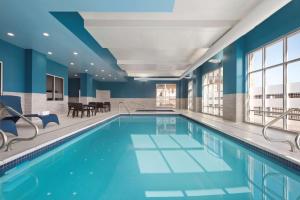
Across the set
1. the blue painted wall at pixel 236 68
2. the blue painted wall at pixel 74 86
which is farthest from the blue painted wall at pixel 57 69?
the blue painted wall at pixel 236 68

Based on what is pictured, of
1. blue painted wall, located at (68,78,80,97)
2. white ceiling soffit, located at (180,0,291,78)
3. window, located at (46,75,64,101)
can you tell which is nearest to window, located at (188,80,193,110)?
blue painted wall, located at (68,78,80,97)

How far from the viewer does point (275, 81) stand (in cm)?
688

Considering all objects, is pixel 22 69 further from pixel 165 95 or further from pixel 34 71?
pixel 165 95

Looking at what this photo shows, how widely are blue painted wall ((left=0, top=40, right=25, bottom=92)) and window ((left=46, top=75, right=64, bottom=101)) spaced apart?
2.88 meters

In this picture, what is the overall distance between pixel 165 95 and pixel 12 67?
17.1m

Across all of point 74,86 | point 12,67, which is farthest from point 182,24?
point 74,86

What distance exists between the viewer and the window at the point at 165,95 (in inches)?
918

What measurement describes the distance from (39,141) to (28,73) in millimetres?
4873

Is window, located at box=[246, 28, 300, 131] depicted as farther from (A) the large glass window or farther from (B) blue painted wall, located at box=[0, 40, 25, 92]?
(A) the large glass window

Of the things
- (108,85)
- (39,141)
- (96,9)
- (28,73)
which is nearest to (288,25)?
(96,9)

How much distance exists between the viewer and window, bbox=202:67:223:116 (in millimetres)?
12016

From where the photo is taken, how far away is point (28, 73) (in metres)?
8.34

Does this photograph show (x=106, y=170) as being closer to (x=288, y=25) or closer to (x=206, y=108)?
(x=288, y=25)

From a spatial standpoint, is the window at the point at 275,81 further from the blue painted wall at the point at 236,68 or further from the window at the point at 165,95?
the window at the point at 165,95
